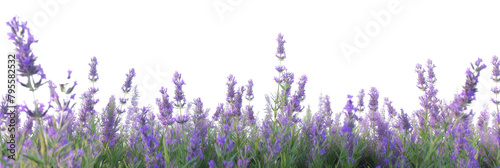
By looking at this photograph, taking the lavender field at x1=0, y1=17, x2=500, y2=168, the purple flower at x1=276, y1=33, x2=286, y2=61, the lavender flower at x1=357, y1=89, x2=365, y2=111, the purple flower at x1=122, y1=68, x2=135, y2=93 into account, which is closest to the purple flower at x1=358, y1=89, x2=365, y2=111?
the lavender flower at x1=357, y1=89, x2=365, y2=111

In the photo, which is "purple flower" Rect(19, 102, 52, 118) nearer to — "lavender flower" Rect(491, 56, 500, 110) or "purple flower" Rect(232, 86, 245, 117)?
"purple flower" Rect(232, 86, 245, 117)

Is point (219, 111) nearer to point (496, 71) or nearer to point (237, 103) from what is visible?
point (237, 103)

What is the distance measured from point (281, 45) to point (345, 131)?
2.30m

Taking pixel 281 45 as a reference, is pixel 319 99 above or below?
below

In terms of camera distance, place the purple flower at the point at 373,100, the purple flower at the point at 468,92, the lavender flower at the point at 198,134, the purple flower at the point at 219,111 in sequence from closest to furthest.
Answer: the lavender flower at the point at 198,134 → the purple flower at the point at 468,92 → the purple flower at the point at 219,111 → the purple flower at the point at 373,100

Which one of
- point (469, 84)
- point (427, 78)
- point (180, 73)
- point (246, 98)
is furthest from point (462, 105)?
point (180, 73)

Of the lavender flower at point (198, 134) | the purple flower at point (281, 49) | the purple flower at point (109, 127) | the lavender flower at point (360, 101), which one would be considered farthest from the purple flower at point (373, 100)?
the purple flower at point (109, 127)

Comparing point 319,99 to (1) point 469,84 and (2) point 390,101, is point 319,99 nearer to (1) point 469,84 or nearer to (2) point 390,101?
(2) point 390,101

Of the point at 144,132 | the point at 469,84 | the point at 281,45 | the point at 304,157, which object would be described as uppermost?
the point at 281,45

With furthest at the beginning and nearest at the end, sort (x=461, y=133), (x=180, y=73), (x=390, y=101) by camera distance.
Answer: (x=390, y=101)
(x=180, y=73)
(x=461, y=133)

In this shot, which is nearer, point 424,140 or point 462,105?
point 462,105

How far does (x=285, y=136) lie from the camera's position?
8.52 feet

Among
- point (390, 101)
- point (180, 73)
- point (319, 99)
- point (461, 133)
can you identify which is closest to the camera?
point (461, 133)

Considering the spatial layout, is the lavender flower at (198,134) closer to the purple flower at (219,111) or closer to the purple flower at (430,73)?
the purple flower at (219,111)
